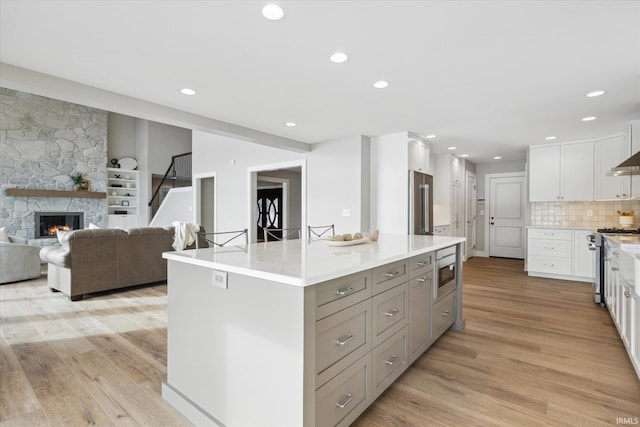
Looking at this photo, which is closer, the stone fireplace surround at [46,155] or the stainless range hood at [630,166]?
the stainless range hood at [630,166]

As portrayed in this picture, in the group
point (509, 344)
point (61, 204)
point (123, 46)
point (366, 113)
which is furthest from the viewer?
point (61, 204)

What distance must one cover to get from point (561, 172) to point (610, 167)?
2.15ft

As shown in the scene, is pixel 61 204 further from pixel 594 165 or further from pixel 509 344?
pixel 594 165

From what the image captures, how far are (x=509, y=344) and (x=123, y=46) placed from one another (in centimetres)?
395

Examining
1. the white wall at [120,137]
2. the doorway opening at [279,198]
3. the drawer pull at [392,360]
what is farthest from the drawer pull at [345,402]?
the white wall at [120,137]

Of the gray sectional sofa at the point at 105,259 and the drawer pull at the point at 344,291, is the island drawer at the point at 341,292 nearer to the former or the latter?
the drawer pull at the point at 344,291

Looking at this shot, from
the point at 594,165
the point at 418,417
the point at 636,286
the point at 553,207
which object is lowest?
the point at 418,417

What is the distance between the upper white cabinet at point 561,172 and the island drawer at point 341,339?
554 cm

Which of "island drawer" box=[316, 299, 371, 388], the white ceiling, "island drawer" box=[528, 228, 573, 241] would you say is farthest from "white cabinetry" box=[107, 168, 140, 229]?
"island drawer" box=[528, 228, 573, 241]

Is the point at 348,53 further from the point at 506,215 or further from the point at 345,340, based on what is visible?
the point at 506,215

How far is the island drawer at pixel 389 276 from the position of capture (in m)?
1.89

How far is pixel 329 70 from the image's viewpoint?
278cm

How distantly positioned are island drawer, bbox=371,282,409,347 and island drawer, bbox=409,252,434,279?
141mm

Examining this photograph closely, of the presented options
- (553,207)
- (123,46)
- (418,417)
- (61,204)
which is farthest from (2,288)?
(553,207)
